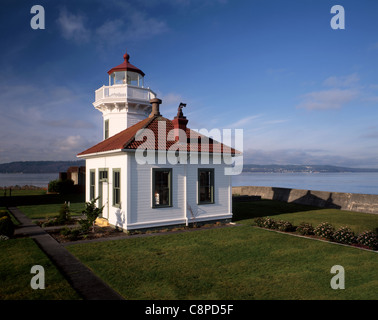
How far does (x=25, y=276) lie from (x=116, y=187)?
657 cm

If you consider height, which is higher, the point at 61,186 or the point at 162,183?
the point at 162,183

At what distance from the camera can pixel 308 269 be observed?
8.02 m

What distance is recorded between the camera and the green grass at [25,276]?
20.4ft

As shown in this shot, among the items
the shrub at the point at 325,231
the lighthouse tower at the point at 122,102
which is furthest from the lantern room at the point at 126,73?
the shrub at the point at 325,231

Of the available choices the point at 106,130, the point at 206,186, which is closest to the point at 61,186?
the point at 106,130

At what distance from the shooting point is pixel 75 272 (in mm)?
7797

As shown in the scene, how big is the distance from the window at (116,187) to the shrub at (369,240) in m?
10.1

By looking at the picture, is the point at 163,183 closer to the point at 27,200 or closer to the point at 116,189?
the point at 116,189

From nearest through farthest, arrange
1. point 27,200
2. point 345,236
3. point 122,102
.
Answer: point 345,236, point 122,102, point 27,200

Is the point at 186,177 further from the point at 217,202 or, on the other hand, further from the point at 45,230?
the point at 45,230

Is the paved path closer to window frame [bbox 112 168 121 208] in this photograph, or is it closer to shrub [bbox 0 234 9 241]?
shrub [bbox 0 234 9 241]

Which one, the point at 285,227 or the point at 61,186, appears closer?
the point at 285,227

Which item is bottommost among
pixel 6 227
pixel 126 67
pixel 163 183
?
pixel 6 227

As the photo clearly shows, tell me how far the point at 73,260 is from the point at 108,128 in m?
12.7
